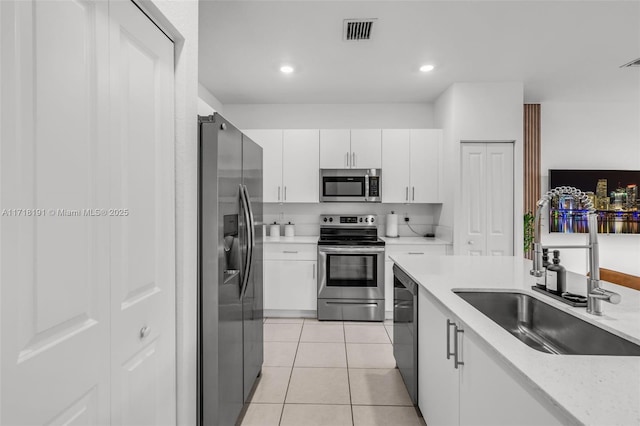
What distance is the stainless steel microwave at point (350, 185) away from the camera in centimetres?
416

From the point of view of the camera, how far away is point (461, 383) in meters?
1.34

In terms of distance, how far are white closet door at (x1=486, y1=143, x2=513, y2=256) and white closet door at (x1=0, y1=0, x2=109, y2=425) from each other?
3.87 m

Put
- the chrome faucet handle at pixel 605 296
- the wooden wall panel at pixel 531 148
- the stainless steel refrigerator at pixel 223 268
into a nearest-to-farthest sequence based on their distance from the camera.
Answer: the chrome faucet handle at pixel 605 296 → the stainless steel refrigerator at pixel 223 268 → the wooden wall panel at pixel 531 148

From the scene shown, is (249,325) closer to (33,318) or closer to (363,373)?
(363,373)

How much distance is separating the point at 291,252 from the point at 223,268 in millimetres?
2304

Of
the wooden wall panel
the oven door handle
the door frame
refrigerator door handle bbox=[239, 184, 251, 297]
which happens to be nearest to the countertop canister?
the oven door handle

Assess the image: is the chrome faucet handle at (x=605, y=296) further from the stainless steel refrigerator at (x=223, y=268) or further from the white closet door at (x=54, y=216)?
the white closet door at (x=54, y=216)

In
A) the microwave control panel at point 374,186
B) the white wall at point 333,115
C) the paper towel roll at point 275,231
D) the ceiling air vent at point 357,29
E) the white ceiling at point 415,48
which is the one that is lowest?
the paper towel roll at point 275,231

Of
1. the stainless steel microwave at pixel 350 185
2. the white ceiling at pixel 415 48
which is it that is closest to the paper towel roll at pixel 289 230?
the stainless steel microwave at pixel 350 185

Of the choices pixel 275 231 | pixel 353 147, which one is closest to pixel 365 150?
pixel 353 147

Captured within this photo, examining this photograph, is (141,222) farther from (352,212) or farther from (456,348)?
(352,212)

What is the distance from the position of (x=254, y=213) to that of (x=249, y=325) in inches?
28.9

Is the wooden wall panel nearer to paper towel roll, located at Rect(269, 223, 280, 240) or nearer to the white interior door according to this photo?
the white interior door

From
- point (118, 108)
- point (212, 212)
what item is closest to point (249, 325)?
point (212, 212)
